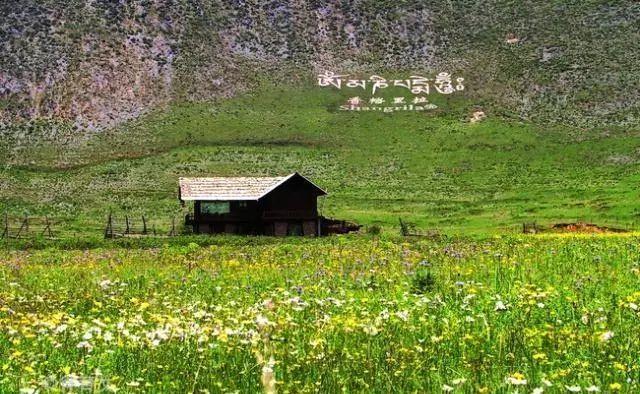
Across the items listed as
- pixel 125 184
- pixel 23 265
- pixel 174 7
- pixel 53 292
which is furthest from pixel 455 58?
pixel 53 292

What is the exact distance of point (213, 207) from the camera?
69.5 metres

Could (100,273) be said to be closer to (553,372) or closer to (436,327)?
(436,327)

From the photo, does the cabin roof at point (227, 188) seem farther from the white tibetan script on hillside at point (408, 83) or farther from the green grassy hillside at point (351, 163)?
the white tibetan script on hillside at point (408, 83)

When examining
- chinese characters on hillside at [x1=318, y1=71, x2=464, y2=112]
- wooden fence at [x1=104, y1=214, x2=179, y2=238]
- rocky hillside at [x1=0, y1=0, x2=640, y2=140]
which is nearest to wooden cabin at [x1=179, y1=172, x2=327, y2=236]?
wooden fence at [x1=104, y1=214, x2=179, y2=238]

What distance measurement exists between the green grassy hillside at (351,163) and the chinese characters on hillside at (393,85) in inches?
83.9

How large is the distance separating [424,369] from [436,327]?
2.04m

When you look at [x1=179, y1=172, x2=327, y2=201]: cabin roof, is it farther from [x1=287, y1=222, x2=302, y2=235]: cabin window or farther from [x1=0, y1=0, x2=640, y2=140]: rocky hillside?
[x1=0, y1=0, x2=640, y2=140]: rocky hillside

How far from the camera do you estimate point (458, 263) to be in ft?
64.5

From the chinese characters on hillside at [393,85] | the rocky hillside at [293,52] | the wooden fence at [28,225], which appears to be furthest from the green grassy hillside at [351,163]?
the rocky hillside at [293,52]

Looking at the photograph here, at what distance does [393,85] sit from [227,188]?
68.9 m

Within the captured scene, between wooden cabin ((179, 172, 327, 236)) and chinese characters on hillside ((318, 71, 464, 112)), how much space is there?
184ft

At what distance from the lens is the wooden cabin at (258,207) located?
68.6 metres

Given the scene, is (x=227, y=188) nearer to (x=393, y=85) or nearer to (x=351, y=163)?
(x=351, y=163)

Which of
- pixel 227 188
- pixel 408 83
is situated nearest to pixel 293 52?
pixel 408 83
